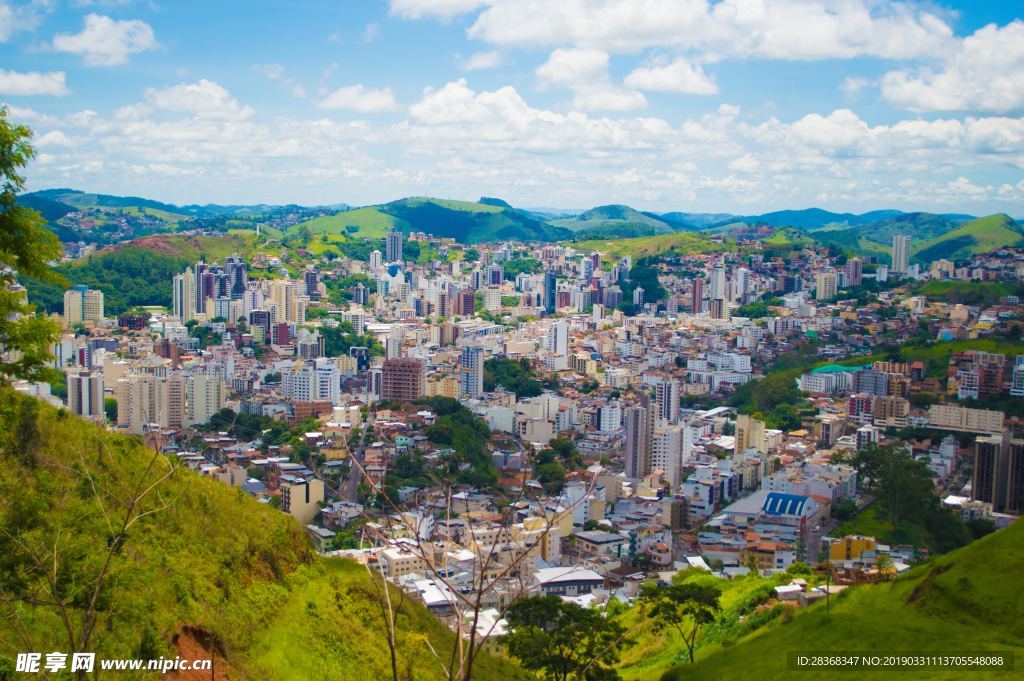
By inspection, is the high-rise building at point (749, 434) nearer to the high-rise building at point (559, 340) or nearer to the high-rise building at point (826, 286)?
the high-rise building at point (559, 340)

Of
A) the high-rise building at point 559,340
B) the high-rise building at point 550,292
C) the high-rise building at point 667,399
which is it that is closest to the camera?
the high-rise building at point 667,399

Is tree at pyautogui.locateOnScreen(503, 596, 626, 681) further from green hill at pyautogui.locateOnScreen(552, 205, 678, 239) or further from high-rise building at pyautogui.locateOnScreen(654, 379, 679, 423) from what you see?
green hill at pyautogui.locateOnScreen(552, 205, 678, 239)

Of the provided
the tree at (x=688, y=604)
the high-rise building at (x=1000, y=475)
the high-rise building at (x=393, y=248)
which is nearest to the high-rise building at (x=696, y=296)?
the high-rise building at (x=393, y=248)

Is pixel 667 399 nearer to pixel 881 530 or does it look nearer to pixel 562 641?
pixel 881 530

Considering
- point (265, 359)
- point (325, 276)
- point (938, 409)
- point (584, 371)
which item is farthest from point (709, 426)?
point (325, 276)

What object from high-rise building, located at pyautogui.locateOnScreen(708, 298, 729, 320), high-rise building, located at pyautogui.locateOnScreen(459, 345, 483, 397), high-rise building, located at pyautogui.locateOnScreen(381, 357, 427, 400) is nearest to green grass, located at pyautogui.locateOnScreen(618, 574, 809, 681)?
high-rise building, located at pyautogui.locateOnScreen(381, 357, 427, 400)

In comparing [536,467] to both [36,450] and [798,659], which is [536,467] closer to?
[798,659]
